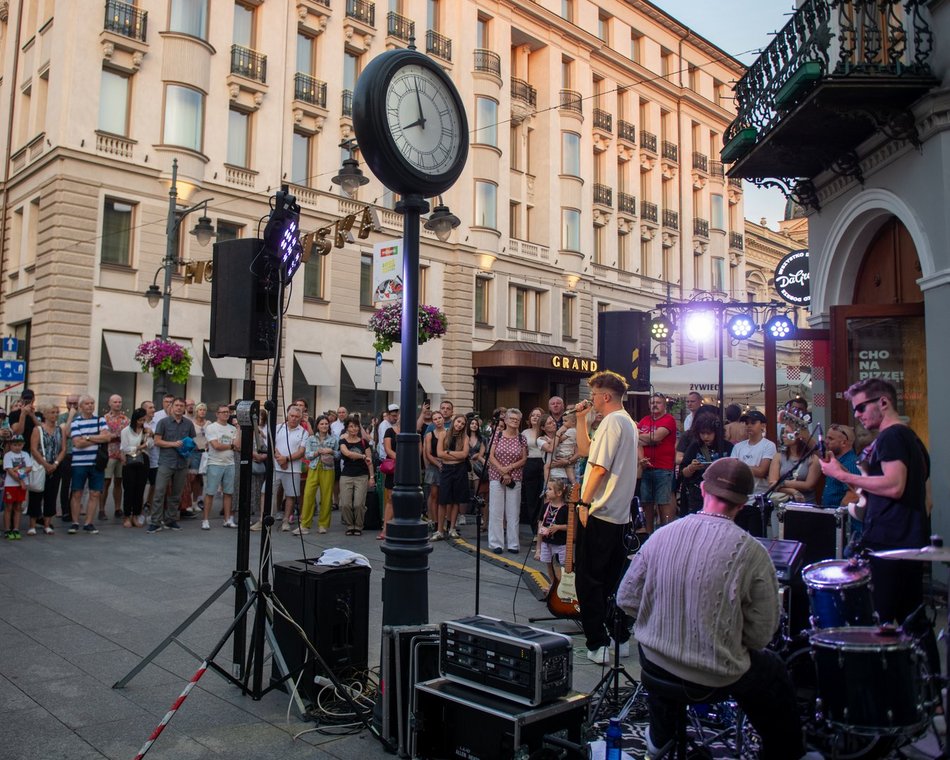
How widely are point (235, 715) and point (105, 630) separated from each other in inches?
89.3

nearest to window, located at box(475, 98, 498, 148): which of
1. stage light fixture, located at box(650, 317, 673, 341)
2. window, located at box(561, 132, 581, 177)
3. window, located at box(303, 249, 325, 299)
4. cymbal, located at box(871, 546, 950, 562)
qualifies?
window, located at box(561, 132, 581, 177)

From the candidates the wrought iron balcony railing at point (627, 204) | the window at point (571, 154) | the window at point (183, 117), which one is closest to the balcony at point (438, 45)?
the window at point (571, 154)

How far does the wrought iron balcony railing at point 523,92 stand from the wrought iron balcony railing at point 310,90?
32.0 ft

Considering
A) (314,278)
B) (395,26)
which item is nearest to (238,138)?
(314,278)

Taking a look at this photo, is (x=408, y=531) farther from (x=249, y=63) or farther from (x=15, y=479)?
(x=249, y=63)

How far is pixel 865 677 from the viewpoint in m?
3.98

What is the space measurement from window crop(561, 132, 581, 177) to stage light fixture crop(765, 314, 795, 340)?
25.2m

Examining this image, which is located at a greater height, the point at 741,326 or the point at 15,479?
the point at 741,326

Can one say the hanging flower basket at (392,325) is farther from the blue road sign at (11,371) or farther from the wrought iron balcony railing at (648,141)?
the wrought iron balcony railing at (648,141)

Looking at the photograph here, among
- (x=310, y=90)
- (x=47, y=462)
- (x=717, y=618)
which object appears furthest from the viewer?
(x=310, y=90)

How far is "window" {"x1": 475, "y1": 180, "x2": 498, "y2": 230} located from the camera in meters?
32.1

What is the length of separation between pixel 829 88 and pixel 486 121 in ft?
83.0

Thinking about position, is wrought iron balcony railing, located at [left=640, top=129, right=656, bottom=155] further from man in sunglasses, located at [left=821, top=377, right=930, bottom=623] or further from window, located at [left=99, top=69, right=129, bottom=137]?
man in sunglasses, located at [left=821, top=377, right=930, bottom=623]

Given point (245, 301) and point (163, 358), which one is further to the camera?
point (163, 358)
